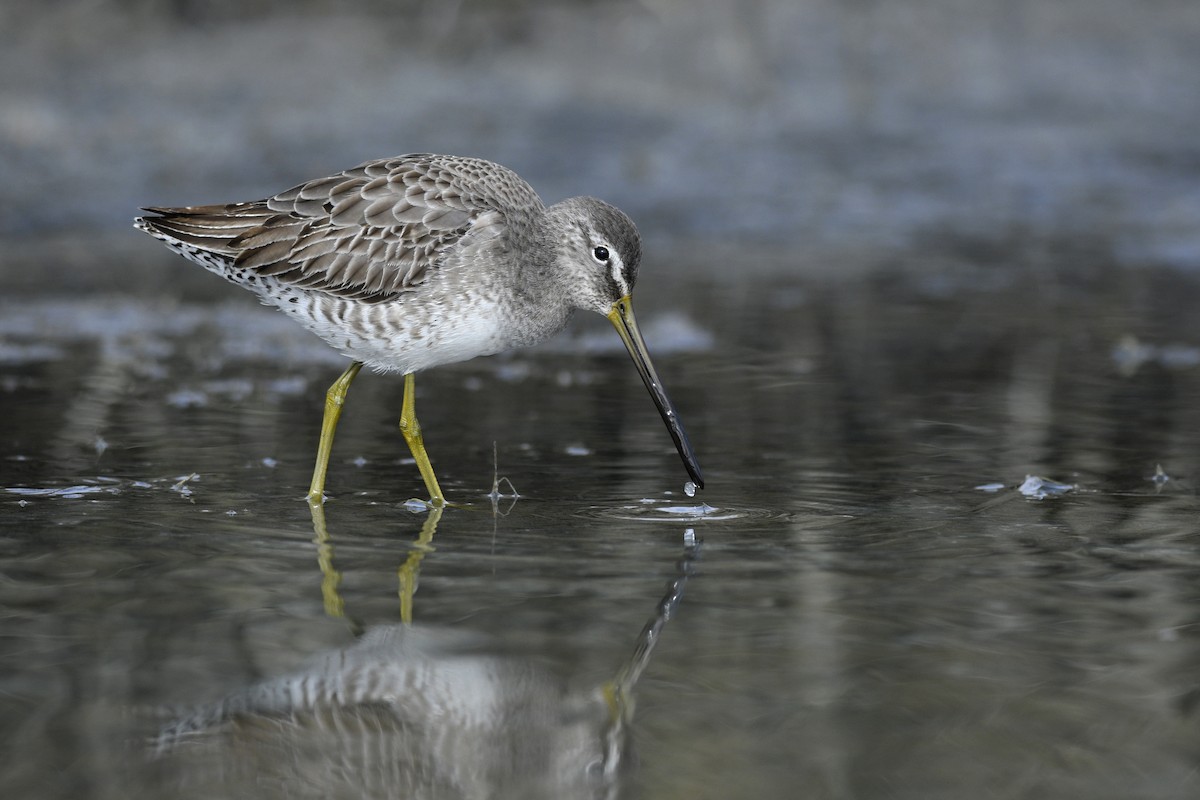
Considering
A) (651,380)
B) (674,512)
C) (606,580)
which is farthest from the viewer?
(651,380)

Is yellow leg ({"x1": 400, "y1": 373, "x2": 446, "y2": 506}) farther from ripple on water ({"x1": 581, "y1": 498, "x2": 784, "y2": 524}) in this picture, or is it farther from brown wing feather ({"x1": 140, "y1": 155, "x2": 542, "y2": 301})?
ripple on water ({"x1": 581, "y1": 498, "x2": 784, "y2": 524})

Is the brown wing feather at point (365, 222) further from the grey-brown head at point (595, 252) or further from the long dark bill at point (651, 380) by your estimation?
the long dark bill at point (651, 380)

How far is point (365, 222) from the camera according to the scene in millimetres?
5316

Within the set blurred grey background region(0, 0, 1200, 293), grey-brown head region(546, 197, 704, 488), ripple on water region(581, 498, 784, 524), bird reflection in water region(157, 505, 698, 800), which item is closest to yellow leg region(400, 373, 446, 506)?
ripple on water region(581, 498, 784, 524)

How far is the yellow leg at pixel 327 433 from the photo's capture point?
15.6ft

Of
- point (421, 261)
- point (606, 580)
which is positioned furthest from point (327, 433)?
point (606, 580)

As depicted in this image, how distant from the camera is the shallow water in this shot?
282 cm

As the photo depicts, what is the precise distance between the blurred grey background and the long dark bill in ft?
14.7

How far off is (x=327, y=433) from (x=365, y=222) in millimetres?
715

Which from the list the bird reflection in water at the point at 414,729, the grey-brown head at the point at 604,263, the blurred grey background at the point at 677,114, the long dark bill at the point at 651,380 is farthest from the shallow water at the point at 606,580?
the blurred grey background at the point at 677,114

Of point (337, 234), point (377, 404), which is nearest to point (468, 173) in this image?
point (337, 234)

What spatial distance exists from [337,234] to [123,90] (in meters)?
7.49

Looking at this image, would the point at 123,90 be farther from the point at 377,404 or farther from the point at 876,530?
the point at 876,530

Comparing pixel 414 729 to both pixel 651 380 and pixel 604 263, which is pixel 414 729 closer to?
pixel 651 380
